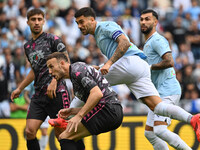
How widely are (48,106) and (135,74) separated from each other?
149 cm

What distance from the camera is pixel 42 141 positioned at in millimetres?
8914

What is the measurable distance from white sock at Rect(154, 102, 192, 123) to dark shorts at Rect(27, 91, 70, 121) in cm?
147

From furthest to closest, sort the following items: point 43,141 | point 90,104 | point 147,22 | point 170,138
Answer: point 43,141 < point 147,22 < point 170,138 < point 90,104

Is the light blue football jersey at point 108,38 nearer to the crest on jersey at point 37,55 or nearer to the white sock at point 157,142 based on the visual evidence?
the crest on jersey at point 37,55

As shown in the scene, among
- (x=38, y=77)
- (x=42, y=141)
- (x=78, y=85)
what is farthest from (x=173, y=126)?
(x=78, y=85)

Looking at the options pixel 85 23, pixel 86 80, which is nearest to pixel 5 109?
pixel 85 23

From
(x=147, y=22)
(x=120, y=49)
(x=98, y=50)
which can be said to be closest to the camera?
(x=120, y=49)

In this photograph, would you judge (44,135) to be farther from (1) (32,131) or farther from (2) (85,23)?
(2) (85,23)

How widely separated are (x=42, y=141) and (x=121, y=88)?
4136 millimetres

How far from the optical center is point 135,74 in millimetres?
6391

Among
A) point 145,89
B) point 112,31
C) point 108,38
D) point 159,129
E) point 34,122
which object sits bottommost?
point 159,129

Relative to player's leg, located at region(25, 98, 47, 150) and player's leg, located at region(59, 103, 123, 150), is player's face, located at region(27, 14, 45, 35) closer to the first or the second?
player's leg, located at region(25, 98, 47, 150)

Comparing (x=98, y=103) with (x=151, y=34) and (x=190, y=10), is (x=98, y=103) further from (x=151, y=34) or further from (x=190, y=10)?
(x=190, y=10)

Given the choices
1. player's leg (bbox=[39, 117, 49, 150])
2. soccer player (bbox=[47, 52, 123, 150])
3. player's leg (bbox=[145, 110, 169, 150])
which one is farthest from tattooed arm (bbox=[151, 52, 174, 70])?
player's leg (bbox=[39, 117, 49, 150])
